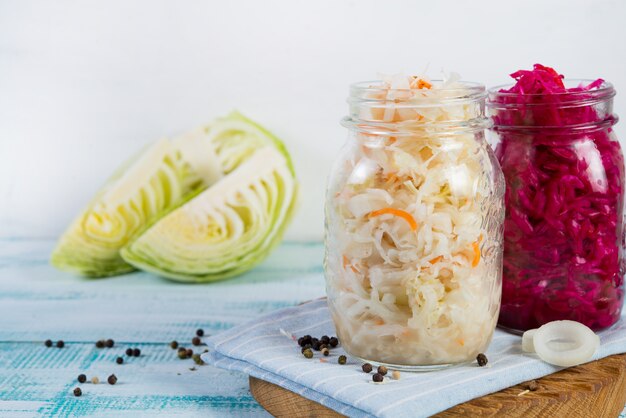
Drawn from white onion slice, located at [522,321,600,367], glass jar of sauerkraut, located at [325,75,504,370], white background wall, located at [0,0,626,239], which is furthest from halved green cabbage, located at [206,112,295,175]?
white onion slice, located at [522,321,600,367]

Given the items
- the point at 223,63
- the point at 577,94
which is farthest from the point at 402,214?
the point at 223,63

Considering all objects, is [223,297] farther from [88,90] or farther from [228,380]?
[88,90]

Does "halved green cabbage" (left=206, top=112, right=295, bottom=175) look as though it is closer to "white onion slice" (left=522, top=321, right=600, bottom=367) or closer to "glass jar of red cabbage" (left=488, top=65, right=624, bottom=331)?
"glass jar of red cabbage" (left=488, top=65, right=624, bottom=331)

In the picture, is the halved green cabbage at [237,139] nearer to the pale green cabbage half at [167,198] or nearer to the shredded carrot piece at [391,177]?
the pale green cabbage half at [167,198]

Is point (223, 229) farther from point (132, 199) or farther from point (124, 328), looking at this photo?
point (124, 328)

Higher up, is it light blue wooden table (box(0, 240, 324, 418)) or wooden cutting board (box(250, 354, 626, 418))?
wooden cutting board (box(250, 354, 626, 418))

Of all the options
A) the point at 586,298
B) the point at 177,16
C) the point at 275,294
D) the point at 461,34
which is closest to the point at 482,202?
the point at 586,298
